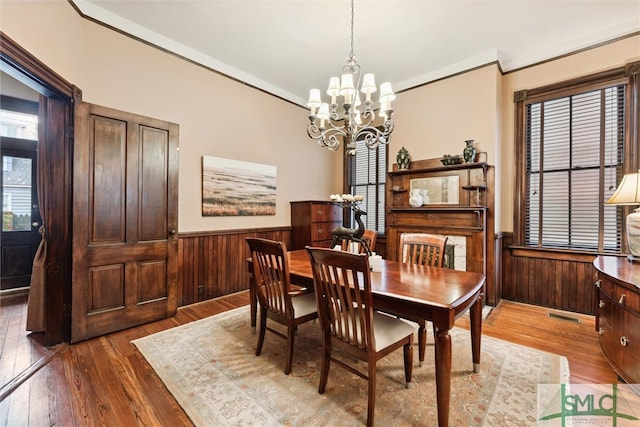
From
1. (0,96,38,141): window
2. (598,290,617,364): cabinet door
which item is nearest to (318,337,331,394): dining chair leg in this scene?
(598,290,617,364): cabinet door

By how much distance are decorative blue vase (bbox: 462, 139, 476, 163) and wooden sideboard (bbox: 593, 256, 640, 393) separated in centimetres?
174

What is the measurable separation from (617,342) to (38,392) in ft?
13.2

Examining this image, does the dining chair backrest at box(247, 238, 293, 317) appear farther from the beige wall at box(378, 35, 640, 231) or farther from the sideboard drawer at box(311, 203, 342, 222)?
the beige wall at box(378, 35, 640, 231)

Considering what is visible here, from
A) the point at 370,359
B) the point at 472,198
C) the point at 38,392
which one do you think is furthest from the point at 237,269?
the point at 472,198

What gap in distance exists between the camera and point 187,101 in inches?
137

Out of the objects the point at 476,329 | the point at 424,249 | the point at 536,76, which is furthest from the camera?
the point at 536,76

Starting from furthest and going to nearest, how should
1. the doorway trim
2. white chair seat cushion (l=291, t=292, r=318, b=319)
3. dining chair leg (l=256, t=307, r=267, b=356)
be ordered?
the doorway trim, dining chair leg (l=256, t=307, r=267, b=356), white chair seat cushion (l=291, t=292, r=318, b=319)

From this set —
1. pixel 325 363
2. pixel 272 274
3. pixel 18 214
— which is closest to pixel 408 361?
pixel 325 363

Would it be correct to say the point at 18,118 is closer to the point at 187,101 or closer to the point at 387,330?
the point at 187,101

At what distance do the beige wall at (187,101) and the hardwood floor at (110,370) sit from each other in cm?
159

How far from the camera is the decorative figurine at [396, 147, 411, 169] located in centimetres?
419

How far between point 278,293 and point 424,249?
1.42 meters

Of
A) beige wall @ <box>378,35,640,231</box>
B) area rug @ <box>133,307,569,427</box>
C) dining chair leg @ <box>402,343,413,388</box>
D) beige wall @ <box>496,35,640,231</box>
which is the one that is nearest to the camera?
area rug @ <box>133,307,569,427</box>

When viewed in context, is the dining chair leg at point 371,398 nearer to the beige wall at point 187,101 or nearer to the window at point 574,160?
the beige wall at point 187,101
